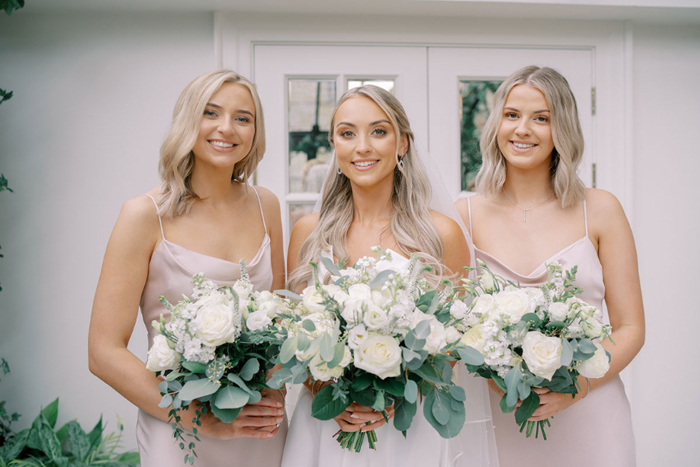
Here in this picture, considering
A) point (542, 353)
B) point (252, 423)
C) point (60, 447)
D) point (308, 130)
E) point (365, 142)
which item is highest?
point (308, 130)

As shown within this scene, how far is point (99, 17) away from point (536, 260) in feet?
9.23

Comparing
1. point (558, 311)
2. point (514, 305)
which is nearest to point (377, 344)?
point (514, 305)

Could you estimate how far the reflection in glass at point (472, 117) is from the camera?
10.6 feet

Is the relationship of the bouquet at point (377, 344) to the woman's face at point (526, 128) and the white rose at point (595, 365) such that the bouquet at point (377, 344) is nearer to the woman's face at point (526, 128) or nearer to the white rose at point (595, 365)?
the white rose at point (595, 365)

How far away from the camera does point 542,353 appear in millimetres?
1463

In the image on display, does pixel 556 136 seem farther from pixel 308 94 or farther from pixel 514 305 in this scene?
pixel 308 94

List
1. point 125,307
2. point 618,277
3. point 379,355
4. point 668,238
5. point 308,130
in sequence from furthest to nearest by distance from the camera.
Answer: point 668,238 < point 308,130 < point 618,277 < point 125,307 < point 379,355

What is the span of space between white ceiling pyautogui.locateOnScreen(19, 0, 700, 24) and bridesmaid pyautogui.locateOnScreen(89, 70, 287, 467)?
1.05 metres

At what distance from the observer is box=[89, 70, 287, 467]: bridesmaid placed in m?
1.83

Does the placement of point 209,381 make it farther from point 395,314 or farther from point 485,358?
point 485,358

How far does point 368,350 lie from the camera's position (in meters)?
1.32

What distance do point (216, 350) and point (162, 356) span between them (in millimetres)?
152

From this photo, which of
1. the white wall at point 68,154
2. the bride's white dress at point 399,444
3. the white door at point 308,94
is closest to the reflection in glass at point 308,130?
the white door at point 308,94

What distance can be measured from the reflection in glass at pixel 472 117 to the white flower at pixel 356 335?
2133 mm
